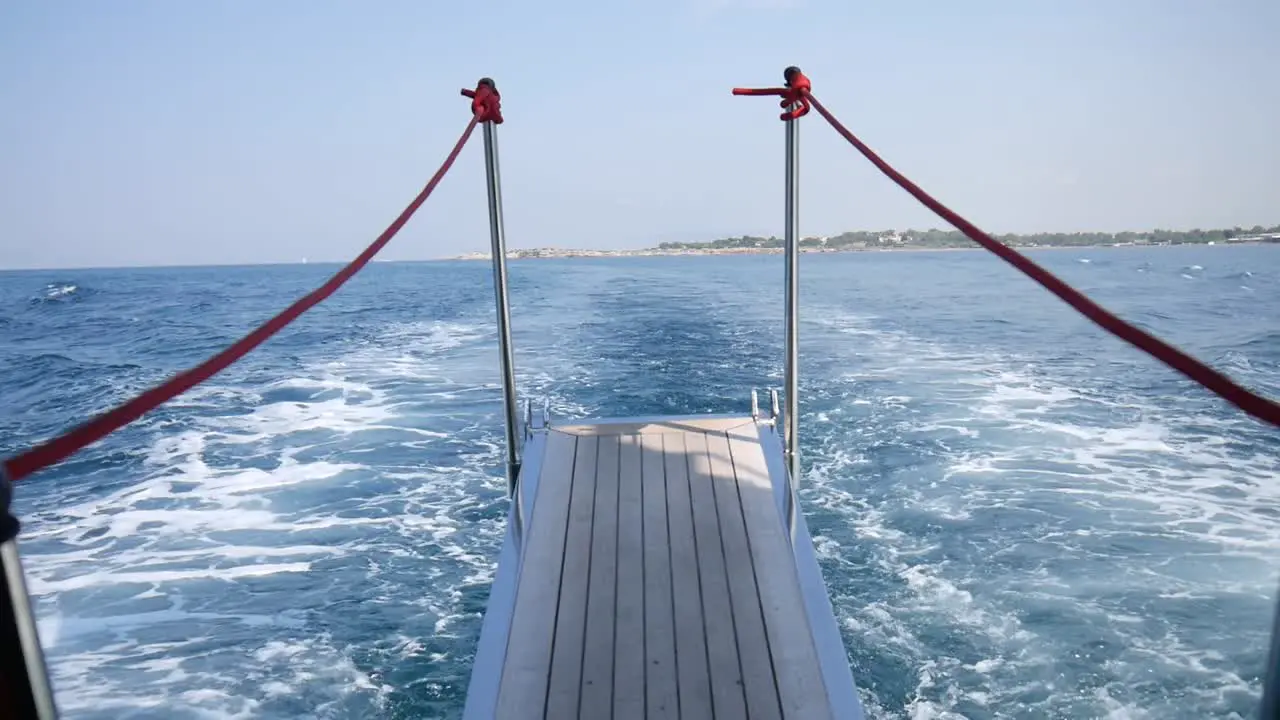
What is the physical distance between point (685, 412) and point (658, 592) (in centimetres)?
531

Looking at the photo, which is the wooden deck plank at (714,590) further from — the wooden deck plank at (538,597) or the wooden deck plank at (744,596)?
the wooden deck plank at (538,597)

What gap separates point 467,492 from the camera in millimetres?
6305

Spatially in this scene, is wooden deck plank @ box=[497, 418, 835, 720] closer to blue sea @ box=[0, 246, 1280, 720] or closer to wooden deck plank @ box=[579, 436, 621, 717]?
wooden deck plank @ box=[579, 436, 621, 717]

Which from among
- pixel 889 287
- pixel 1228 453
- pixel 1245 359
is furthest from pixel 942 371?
pixel 889 287

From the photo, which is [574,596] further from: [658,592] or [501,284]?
[501,284]

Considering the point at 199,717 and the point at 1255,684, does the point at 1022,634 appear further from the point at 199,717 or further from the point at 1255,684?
the point at 199,717

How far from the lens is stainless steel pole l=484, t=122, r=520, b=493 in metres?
3.21

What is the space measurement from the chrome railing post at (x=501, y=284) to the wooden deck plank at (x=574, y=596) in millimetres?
288

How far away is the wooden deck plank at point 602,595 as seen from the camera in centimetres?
211

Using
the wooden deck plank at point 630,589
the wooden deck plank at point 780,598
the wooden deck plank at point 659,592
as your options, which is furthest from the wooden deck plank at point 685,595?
the wooden deck plank at point 780,598

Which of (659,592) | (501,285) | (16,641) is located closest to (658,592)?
(659,592)

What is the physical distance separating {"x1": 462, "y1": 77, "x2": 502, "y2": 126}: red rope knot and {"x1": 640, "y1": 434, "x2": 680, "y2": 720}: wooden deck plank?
1594 millimetres

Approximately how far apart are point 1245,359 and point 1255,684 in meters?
10.4

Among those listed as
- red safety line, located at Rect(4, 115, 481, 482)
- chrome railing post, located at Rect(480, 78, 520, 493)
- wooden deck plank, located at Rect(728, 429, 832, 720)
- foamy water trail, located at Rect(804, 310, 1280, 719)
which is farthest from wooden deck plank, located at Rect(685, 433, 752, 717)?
red safety line, located at Rect(4, 115, 481, 482)
